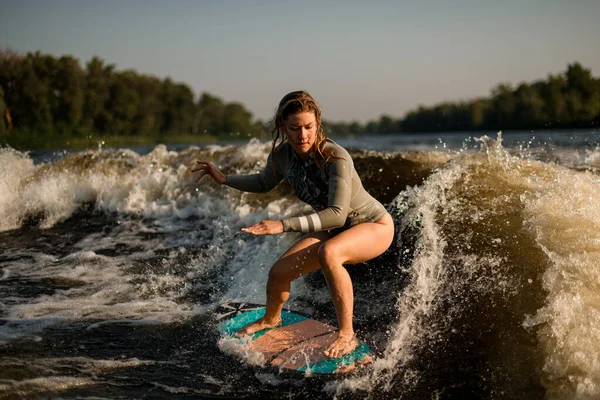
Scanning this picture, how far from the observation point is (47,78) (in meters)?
55.9

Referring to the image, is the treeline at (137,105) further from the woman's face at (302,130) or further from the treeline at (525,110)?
the woman's face at (302,130)

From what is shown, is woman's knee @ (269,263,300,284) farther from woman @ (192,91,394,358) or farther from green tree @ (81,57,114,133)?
green tree @ (81,57,114,133)

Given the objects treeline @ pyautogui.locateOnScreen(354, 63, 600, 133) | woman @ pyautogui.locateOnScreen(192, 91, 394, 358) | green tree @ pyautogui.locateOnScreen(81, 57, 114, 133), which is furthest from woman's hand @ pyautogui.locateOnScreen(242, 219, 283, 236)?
green tree @ pyautogui.locateOnScreen(81, 57, 114, 133)

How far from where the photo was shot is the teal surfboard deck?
3.92 m

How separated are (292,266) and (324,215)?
0.63 meters

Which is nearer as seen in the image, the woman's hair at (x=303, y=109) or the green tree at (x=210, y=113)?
the woman's hair at (x=303, y=109)

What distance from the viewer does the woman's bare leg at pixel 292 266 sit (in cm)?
409

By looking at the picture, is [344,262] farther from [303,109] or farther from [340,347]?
[303,109]

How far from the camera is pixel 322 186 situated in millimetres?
4039

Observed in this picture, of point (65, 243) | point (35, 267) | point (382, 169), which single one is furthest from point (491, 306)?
point (65, 243)

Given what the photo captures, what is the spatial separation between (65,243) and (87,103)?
186 ft

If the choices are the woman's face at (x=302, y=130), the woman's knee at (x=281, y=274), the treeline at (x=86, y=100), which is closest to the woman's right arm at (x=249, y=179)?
the woman's face at (x=302, y=130)

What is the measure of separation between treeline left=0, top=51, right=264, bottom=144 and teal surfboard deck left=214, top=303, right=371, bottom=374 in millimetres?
35208

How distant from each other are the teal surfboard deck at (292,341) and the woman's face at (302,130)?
1.52 m
